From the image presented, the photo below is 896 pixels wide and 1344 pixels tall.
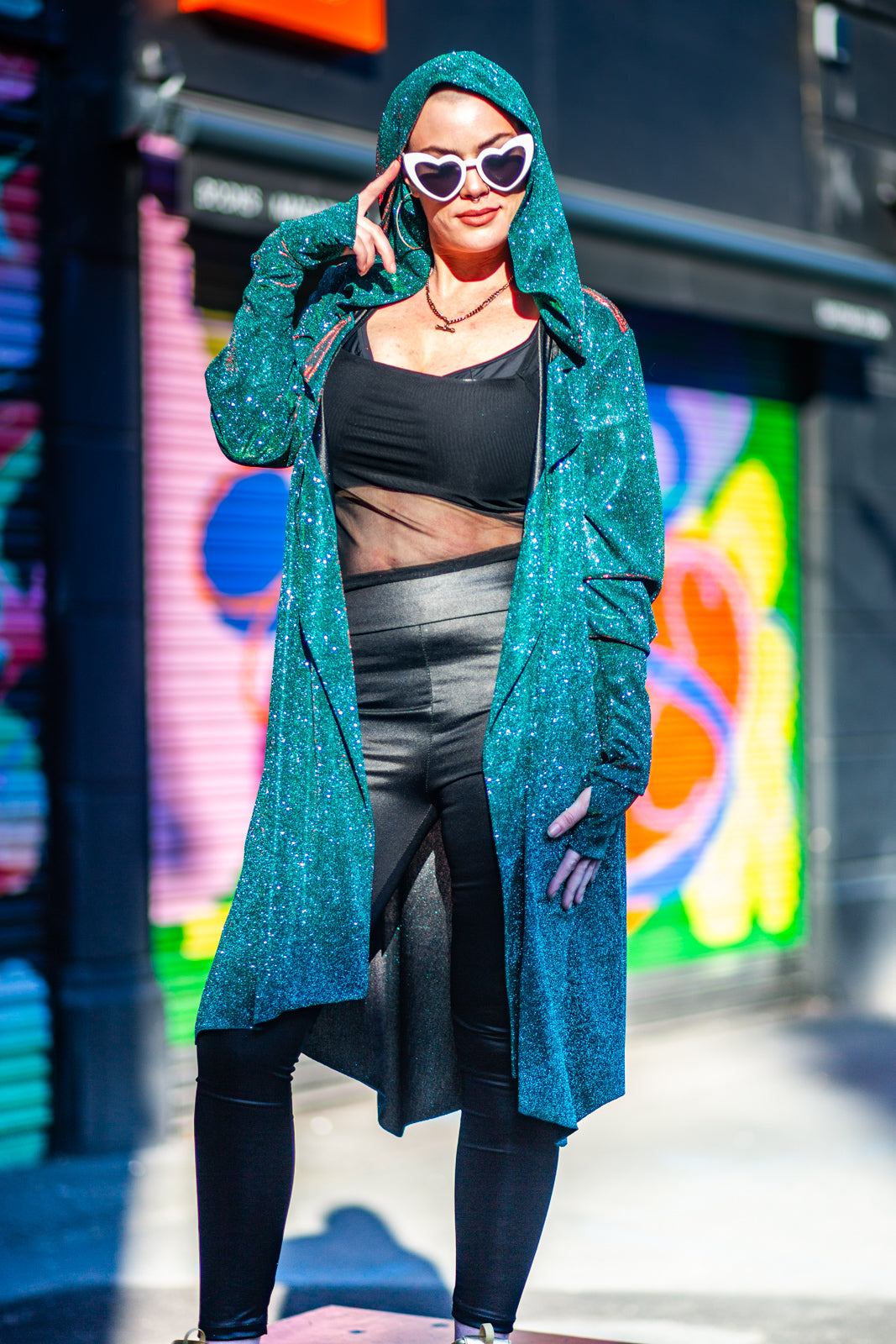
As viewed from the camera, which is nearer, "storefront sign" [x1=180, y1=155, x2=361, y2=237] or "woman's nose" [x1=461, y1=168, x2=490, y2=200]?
"woman's nose" [x1=461, y1=168, x2=490, y2=200]

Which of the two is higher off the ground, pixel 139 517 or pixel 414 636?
pixel 139 517

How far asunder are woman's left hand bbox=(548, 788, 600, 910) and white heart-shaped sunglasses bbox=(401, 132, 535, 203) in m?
0.95

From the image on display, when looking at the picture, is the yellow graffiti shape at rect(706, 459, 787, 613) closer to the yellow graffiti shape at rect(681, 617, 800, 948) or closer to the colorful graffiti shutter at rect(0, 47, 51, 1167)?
the yellow graffiti shape at rect(681, 617, 800, 948)

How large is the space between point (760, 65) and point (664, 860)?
379 centimetres

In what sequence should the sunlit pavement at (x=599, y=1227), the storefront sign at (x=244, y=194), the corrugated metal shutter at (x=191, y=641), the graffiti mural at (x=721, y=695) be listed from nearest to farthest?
the sunlit pavement at (x=599, y=1227)
the storefront sign at (x=244, y=194)
the corrugated metal shutter at (x=191, y=641)
the graffiti mural at (x=721, y=695)

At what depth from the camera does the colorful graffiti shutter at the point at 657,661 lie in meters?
4.69

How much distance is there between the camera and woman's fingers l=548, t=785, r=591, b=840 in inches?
81.5

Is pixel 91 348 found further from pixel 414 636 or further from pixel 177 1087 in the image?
pixel 414 636

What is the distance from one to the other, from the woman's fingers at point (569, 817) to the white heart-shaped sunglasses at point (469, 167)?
0.95 meters

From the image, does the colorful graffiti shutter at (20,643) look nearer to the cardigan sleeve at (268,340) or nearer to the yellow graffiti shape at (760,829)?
the cardigan sleeve at (268,340)

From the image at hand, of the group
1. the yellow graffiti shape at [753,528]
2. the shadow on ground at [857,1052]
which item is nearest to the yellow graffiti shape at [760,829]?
the yellow graffiti shape at [753,528]

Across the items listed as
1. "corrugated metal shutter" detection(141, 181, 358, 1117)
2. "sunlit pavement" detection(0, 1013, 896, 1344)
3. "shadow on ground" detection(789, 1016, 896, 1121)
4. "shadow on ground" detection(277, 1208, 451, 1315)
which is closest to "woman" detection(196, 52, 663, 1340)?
→ "shadow on ground" detection(277, 1208, 451, 1315)

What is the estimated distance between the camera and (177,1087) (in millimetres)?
4609

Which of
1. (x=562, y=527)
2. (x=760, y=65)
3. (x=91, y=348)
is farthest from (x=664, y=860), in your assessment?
(x=562, y=527)
